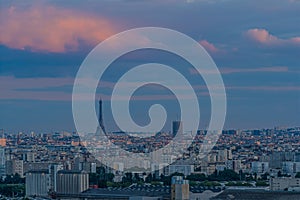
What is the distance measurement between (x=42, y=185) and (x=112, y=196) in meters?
Result: 3.75

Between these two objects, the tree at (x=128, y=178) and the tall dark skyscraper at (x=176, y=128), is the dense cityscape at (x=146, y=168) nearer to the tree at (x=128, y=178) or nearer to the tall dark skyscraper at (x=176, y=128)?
the tree at (x=128, y=178)

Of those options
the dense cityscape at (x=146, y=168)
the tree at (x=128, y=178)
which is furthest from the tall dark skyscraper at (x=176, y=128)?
the tree at (x=128, y=178)

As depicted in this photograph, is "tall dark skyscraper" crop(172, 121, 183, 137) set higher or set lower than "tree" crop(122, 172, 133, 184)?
higher

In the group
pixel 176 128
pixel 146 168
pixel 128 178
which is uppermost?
pixel 176 128

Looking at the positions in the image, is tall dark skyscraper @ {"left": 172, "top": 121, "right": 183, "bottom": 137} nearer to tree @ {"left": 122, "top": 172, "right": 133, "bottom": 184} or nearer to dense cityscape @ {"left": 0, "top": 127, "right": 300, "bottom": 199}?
dense cityscape @ {"left": 0, "top": 127, "right": 300, "bottom": 199}

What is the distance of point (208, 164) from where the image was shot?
77.2 feet

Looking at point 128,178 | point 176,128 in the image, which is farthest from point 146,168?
point 128,178

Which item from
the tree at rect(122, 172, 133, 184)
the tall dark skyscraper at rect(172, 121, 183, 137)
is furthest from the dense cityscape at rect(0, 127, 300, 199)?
the tall dark skyscraper at rect(172, 121, 183, 137)

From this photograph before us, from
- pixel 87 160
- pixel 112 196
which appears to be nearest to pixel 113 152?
pixel 87 160

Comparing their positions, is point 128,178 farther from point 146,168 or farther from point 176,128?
point 146,168

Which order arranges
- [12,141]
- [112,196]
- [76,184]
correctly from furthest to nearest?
[12,141] < [76,184] < [112,196]

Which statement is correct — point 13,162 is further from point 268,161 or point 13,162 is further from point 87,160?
point 268,161

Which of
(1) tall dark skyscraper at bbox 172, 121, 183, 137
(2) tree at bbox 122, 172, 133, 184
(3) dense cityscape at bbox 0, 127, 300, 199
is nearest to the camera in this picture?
(3) dense cityscape at bbox 0, 127, 300, 199

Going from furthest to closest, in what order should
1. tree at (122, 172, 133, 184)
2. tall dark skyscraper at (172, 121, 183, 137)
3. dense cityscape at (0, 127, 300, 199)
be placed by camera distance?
tall dark skyscraper at (172, 121, 183, 137)
tree at (122, 172, 133, 184)
dense cityscape at (0, 127, 300, 199)
